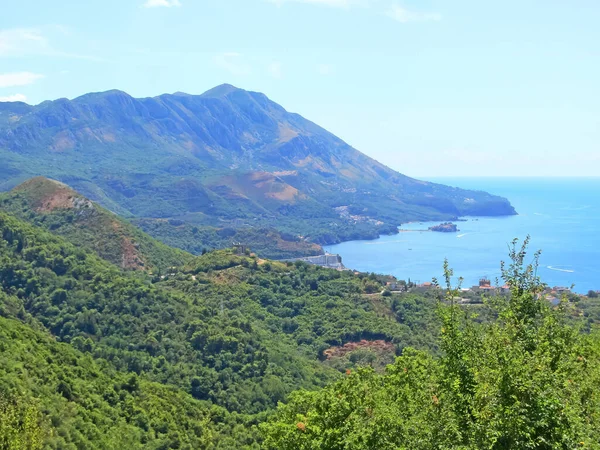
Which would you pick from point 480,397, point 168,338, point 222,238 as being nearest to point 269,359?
point 168,338

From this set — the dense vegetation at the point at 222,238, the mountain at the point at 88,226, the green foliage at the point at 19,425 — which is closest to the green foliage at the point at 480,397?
the green foliage at the point at 19,425

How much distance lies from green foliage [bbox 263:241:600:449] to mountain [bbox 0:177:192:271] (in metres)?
45.2

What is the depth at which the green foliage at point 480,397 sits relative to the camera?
848 centimetres

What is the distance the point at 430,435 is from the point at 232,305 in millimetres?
37762

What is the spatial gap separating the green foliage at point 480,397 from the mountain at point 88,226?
1779 inches

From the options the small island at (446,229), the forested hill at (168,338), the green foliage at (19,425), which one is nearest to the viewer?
the green foliage at (19,425)

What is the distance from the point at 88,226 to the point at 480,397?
189ft

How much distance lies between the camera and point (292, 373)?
34.7m

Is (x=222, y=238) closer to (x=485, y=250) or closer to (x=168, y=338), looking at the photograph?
(x=485, y=250)

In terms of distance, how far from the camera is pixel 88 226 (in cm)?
6134

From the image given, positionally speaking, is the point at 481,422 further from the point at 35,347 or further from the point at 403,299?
the point at 403,299

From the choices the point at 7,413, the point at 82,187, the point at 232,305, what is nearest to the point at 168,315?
the point at 232,305

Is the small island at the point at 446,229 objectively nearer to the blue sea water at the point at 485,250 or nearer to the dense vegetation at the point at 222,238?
Result: the blue sea water at the point at 485,250

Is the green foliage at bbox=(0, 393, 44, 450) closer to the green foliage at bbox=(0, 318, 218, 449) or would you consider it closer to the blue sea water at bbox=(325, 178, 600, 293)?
the green foliage at bbox=(0, 318, 218, 449)
